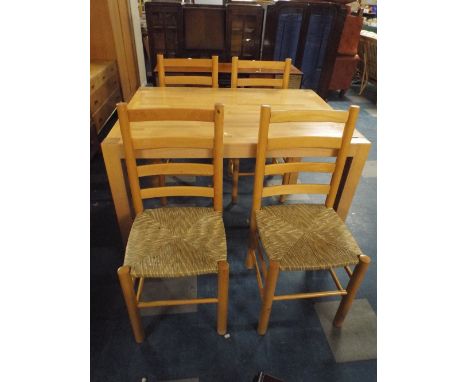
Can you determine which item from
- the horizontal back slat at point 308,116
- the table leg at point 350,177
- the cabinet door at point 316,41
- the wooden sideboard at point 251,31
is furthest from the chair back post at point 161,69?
the cabinet door at point 316,41

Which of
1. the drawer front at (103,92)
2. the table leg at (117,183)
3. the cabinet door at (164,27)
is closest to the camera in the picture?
the table leg at (117,183)

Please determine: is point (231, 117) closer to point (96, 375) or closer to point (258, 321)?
point (258, 321)

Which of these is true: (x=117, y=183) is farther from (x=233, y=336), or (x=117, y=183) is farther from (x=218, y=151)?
(x=233, y=336)

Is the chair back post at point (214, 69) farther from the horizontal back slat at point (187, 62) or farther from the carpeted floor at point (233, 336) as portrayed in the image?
the carpeted floor at point (233, 336)

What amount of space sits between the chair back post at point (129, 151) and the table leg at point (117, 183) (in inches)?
4.6

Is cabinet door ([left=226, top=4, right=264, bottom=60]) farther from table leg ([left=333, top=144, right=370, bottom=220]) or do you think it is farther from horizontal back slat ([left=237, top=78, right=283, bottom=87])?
table leg ([left=333, top=144, right=370, bottom=220])

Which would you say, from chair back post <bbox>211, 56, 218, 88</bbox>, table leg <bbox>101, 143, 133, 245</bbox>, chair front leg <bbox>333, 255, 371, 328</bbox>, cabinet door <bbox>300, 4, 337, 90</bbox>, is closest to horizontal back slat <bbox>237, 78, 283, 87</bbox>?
chair back post <bbox>211, 56, 218, 88</bbox>

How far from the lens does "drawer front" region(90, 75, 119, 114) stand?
242 centimetres

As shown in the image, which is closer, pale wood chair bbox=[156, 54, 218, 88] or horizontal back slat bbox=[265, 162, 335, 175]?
horizontal back slat bbox=[265, 162, 335, 175]

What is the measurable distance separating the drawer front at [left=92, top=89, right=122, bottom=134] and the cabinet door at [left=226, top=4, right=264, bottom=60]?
138cm

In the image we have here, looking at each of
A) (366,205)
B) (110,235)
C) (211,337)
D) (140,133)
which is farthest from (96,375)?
(366,205)

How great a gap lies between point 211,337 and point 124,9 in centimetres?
348

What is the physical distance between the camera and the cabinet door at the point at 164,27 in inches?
109

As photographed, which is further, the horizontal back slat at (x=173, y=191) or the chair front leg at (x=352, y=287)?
the horizontal back slat at (x=173, y=191)
